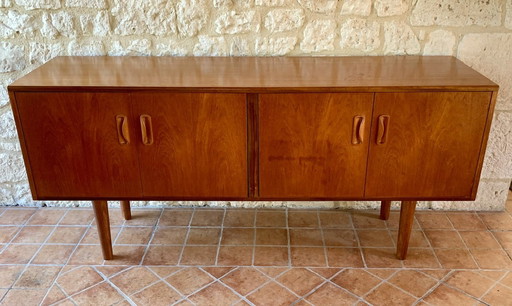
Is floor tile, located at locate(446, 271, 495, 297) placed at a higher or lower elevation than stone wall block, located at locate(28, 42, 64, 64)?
lower

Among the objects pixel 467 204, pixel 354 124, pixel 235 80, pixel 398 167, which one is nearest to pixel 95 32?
pixel 235 80

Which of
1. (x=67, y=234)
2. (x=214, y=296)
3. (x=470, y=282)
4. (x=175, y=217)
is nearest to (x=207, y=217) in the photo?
(x=175, y=217)

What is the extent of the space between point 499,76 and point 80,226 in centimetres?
261

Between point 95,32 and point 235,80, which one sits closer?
point 235,80

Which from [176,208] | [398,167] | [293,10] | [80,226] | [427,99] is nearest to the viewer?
[427,99]

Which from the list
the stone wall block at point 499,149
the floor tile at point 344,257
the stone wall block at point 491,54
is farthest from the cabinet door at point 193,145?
the stone wall block at point 499,149

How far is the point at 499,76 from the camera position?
255 cm

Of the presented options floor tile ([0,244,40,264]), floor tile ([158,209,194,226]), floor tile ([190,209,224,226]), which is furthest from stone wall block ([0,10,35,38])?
floor tile ([190,209,224,226])

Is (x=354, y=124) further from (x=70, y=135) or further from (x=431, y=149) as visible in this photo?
(x=70, y=135)

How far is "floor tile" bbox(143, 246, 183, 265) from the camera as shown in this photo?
2.43 m

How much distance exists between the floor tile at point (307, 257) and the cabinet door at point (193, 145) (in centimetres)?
51

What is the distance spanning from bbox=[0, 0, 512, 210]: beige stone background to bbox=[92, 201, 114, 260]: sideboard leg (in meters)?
0.87

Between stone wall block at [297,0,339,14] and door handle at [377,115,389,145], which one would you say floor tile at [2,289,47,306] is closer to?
door handle at [377,115,389,145]

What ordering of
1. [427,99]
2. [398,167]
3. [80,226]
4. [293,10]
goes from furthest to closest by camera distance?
1. [80,226]
2. [293,10]
3. [398,167]
4. [427,99]
